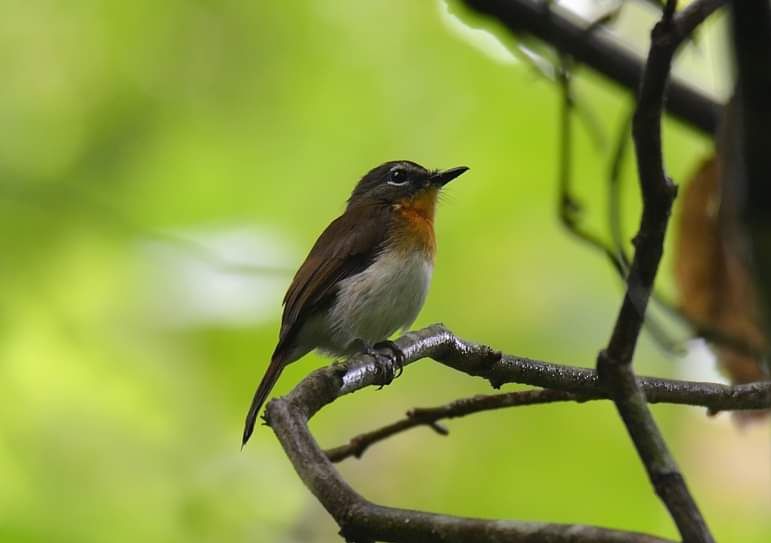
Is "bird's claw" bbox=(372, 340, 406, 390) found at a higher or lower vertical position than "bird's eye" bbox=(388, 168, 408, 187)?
lower

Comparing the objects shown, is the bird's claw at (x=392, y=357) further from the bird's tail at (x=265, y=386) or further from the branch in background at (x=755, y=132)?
the branch in background at (x=755, y=132)

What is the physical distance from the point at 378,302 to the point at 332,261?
318 mm

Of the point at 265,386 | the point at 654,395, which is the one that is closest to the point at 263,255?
the point at 265,386

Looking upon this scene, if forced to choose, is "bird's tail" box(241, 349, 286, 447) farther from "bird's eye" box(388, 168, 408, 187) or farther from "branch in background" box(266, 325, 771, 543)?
"bird's eye" box(388, 168, 408, 187)

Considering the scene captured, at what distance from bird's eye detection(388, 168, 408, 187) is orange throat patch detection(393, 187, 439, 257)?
15 centimetres

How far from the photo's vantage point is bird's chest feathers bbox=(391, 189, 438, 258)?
5.22 meters

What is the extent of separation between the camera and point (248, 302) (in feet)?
20.0

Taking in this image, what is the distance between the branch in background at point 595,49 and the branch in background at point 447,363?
2.37m

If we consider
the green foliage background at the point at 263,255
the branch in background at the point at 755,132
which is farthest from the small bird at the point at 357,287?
the branch in background at the point at 755,132

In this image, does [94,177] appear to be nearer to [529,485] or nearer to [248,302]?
→ [248,302]

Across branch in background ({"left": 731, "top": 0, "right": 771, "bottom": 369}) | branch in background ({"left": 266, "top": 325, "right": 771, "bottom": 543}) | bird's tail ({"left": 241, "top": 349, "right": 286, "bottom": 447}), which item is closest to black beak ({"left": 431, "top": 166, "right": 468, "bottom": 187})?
bird's tail ({"left": 241, "top": 349, "right": 286, "bottom": 447})

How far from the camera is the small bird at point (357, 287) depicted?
4.89 metres

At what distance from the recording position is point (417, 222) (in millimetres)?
5477

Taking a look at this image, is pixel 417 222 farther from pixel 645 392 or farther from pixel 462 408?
pixel 645 392
